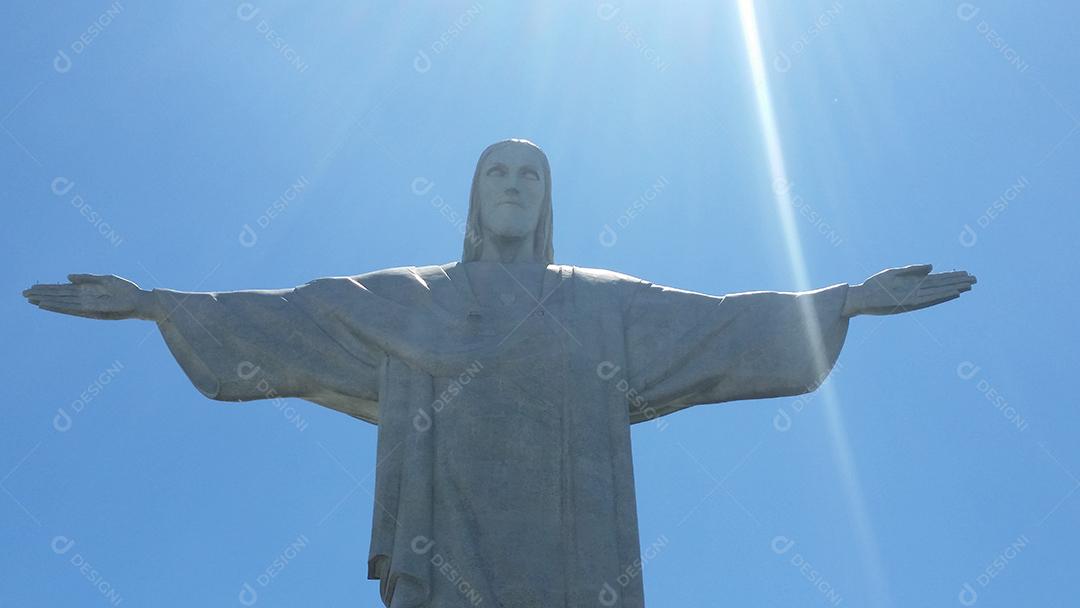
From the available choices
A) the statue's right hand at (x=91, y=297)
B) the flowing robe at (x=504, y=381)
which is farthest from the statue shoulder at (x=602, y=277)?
the statue's right hand at (x=91, y=297)

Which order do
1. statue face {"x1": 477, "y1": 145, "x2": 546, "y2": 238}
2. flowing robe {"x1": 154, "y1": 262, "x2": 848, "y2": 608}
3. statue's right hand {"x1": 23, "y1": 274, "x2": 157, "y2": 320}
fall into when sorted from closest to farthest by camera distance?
1. flowing robe {"x1": 154, "y1": 262, "x2": 848, "y2": 608}
2. statue's right hand {"x1": 23, "y1": 274, "x2": 157, "y2": 320}
3. statue face {"x1": 477, "y1": 145, "x2": 546, "y2": 238}

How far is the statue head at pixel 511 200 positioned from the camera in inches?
742

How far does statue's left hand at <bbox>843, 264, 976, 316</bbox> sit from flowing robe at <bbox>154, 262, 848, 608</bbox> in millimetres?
321

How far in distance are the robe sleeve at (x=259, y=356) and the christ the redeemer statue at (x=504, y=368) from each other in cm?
2

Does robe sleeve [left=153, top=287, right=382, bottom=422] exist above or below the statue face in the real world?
below

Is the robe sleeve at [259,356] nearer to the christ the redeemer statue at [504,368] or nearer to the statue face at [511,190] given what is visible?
the christ the redeemer statue at [504,368]

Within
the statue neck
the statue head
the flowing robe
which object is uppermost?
the statue head

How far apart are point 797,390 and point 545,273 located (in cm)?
309

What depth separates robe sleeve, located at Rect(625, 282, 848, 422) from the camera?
17688 mm

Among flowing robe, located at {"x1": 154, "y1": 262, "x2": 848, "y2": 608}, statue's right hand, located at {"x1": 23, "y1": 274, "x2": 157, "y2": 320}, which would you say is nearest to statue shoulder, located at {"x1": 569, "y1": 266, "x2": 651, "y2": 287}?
flowing robe, located at {"x1": 154, "y1": 262, "x2": 848, "y2": 608}

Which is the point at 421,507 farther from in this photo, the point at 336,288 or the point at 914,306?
the point at 914,306

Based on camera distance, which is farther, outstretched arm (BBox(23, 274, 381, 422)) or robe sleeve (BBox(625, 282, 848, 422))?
robe sleeve (BBox(625, 282, 848, 422))

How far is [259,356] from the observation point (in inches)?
695

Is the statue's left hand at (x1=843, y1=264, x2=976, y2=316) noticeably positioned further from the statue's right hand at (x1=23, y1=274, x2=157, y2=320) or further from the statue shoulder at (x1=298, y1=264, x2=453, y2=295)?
the statue's right hand at (x1=23, y1=274, x2=157, y2=320)
